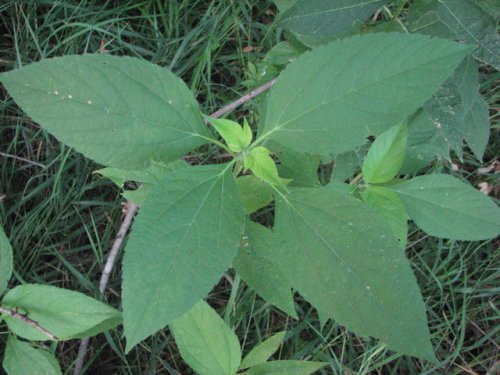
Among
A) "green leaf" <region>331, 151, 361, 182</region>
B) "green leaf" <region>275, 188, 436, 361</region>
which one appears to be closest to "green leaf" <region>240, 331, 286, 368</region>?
"green leaf" <region>331, 151, 361, 182</region>

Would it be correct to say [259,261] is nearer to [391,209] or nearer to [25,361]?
[391,209]

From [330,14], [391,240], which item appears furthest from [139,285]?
[330,14]

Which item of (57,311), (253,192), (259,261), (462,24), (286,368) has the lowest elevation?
(286,368)

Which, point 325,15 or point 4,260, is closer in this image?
point 325,15

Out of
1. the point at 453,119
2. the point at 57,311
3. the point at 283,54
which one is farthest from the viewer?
the point at 283,54

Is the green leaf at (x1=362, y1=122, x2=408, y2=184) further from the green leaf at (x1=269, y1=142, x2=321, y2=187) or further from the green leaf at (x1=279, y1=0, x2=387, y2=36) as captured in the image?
the green leaf at (x1=279, y1=0, x2=387, y2=36)

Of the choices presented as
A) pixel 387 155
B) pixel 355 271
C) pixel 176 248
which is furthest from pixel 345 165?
pixel 176 248

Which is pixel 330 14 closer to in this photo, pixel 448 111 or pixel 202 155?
pixel 448 111
